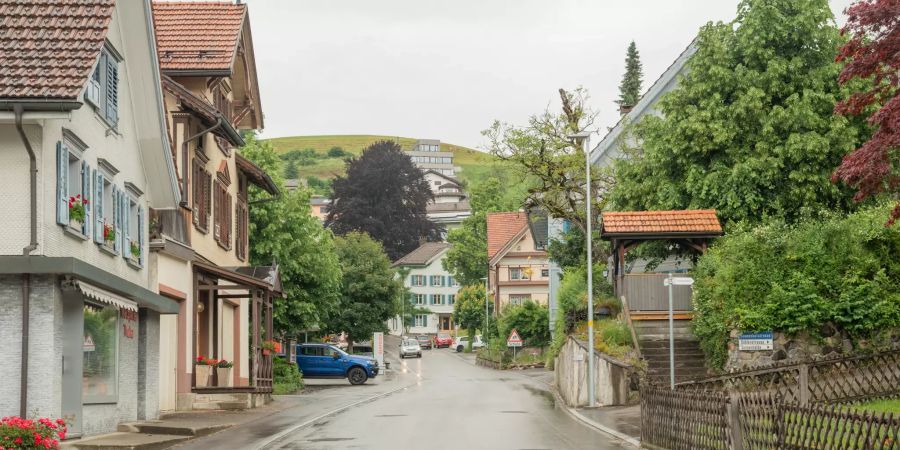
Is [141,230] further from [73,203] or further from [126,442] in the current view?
[126,442]

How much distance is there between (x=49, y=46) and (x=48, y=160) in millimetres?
1771

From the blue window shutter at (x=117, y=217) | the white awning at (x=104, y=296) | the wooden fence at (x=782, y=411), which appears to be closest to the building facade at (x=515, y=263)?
the wooden fence at (x=782, y=411)

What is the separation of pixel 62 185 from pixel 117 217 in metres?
4.46

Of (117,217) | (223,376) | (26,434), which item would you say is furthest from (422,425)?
(223,376)

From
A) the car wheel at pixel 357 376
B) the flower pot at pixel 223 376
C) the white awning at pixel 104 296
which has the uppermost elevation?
the white awning at pixel 104 296

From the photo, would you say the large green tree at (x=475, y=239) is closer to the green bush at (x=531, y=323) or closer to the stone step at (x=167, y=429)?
the green bush at (x=531, y=323)

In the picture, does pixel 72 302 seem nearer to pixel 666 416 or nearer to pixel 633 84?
pixel 666 416

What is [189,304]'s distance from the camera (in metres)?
33.0

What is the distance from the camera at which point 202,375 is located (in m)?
34.1

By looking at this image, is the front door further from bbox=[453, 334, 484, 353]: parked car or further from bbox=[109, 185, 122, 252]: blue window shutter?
bbox=[453, 334, 484, 353]: parked car

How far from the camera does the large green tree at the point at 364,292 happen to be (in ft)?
253

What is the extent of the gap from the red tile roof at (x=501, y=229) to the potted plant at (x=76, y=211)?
83.3 metres

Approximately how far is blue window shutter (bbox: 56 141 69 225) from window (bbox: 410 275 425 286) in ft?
429

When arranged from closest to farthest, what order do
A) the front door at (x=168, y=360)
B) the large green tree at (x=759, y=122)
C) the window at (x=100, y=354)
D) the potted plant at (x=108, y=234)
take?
the window at (x=100, y=354)
the potted plant at (x=108, y=234)
the front door at (x=168, y=360)
the large green tree at (x=759, y=122)
